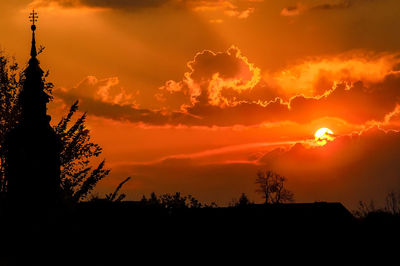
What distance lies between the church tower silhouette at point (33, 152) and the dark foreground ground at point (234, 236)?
156 centimetres

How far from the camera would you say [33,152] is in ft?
147

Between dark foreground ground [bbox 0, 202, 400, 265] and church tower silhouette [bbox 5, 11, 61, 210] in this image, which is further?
dark foreground ground [bbox 0, 202, 400, 265]

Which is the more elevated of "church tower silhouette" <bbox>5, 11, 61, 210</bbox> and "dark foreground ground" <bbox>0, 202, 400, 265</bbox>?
"church tower silhouette" <bbox>5, 11, 61, 210</bbox>

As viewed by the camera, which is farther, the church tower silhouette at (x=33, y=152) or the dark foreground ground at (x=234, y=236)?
the dark foreground ground at (x=234, y=236)

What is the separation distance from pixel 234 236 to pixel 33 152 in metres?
16.6

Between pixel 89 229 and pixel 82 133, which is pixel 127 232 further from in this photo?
pixel 82 133

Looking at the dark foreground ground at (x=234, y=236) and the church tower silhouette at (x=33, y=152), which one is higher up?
the church tower silhouette at (x=33, y=152)

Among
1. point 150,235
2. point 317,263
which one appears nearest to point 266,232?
point 317,263

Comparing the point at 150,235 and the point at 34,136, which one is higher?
the point at 34,136

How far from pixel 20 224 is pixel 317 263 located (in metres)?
20.1

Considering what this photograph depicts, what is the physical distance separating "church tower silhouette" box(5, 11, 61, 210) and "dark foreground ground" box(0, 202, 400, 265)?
1.56m

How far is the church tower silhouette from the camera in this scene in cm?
4309

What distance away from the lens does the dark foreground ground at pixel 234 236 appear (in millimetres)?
48094

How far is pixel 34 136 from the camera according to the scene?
44.7 meters
